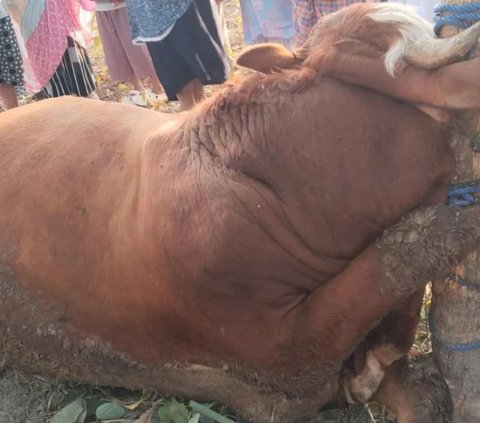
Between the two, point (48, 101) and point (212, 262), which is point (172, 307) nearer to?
point (212, 262)

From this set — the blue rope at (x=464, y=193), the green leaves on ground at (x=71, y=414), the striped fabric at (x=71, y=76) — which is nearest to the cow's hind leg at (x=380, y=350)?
the blue rope at (x=464, y=193)

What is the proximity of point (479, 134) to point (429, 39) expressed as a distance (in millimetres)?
316

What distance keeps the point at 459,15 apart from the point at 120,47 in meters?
4.78

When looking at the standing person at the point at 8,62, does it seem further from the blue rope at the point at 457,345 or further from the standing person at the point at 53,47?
the blue rope at the point at 457,345

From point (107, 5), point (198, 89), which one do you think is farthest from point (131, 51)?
point (198, 89)

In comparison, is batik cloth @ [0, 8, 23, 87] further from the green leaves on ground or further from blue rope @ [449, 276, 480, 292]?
blue rope @ [449, 276, 480, 292]

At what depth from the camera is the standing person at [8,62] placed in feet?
18.3

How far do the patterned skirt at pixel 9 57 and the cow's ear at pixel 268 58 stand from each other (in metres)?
3.55

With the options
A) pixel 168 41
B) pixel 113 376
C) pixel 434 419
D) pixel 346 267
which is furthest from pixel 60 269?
pixel 168 41

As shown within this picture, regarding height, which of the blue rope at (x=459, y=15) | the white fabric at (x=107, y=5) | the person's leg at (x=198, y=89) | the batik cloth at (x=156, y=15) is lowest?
the person's leg at (x=198, y=89)

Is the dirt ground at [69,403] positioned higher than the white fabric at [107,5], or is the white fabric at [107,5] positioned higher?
the white fabric at [107,5]

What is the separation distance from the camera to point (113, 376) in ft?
10.4

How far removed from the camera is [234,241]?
2.45 m

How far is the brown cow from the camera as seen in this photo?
2.32 metres
